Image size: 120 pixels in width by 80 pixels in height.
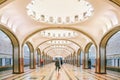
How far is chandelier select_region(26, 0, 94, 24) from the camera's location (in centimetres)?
1997

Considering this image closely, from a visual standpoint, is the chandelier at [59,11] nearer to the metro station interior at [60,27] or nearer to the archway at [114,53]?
the metro station interior at [60,27]

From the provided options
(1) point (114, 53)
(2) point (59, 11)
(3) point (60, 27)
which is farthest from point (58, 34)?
(1) point (114, 53)

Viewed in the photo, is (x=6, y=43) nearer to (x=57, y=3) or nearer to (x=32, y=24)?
(x=32, y=24)

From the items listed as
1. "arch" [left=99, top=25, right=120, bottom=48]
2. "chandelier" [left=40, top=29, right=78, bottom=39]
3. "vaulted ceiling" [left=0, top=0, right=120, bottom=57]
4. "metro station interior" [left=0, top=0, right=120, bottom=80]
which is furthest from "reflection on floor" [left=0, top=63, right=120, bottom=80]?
"chandelier" [left=40, top=29, right=78, bottom=39]

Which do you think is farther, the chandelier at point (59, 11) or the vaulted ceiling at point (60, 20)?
the chandelier at point (59, 11)

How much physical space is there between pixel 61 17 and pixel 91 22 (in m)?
3.53

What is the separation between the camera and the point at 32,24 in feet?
68.0

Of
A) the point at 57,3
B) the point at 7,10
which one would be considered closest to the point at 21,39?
the point at 57,3

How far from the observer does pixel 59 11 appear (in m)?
22.0

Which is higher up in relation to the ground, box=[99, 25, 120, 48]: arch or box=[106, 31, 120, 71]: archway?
box=[99, 25, 120, 48]: arch

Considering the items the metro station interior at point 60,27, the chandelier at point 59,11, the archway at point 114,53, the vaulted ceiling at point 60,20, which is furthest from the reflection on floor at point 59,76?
the chandelier at point 59,11

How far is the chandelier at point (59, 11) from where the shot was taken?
19969 millimetres

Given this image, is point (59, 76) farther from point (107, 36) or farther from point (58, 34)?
point (58, 34)

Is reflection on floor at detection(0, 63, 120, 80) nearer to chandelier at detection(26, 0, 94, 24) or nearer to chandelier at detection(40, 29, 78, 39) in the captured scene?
chandelier at detection(26, 0, 94, 24)
